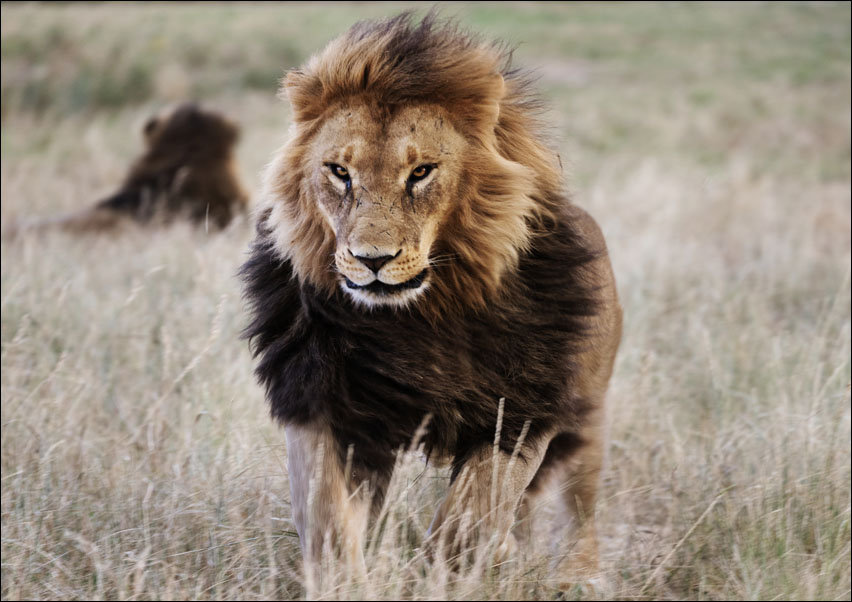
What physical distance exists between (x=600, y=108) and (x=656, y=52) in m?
8.37

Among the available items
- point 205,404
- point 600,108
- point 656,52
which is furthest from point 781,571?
point 656,52

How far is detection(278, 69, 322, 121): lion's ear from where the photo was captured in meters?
3.45

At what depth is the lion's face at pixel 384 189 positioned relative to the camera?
122 inches

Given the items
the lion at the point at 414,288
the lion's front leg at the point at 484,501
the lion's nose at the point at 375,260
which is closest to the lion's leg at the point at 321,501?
the lion at the point at 414,288

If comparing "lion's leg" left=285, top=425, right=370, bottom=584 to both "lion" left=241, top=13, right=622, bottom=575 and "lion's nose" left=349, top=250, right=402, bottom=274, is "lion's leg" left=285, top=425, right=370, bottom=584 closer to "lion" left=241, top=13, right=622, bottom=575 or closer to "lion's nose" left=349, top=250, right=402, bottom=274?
"lion" left=241, top=13, right=622, bottom=575

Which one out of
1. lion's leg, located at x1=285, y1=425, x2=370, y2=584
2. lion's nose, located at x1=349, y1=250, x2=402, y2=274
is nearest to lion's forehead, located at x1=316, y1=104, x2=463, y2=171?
lion's nose, located at x1=349, y1=250, x2=402, y2=274

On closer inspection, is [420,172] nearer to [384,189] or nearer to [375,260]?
[384,189]

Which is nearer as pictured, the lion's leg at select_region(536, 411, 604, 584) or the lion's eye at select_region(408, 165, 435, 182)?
the lion's eye at select_region(408, 165, 435, 182)

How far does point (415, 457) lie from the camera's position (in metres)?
3.75

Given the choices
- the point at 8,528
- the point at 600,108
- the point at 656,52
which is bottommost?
the point at 8,528

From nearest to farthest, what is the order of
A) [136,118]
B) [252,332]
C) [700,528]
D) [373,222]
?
[373,222] → [252,332] → [700,528] → [136,118]

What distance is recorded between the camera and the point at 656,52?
1000 inches

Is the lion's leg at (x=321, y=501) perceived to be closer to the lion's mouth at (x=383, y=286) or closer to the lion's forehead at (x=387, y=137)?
the lion's mouth at (x=383, y=286)

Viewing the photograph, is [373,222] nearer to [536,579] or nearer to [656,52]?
[536,579]
